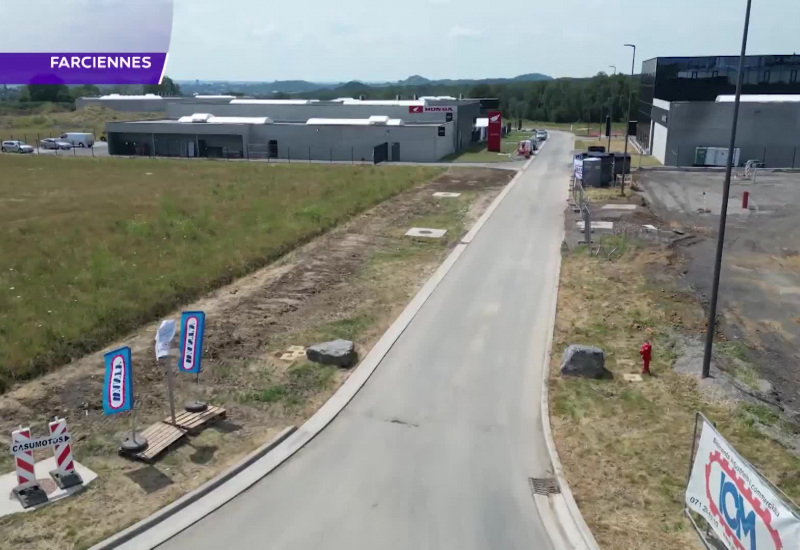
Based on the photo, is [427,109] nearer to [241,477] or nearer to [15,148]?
[15,148]

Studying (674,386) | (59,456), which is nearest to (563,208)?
(674,386)

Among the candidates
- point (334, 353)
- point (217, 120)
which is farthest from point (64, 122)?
point (334, 353)

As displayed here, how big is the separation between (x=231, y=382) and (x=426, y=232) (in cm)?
1561

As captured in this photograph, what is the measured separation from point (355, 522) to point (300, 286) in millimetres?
11913

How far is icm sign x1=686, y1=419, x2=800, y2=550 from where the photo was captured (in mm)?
7137

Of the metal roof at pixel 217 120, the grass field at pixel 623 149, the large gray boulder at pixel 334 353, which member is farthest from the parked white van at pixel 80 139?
the large gray boulder at pixel 334 353

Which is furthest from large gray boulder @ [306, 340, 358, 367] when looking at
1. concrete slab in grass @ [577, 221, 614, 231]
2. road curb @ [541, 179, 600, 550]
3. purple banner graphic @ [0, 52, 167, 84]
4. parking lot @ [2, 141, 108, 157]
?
parking lot @ [2, 141, 108, 157]

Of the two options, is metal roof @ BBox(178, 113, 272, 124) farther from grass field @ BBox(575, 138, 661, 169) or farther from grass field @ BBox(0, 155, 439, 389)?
grass field @ BBox(575, 138, 661, 169)

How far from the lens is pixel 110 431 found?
39.2ft

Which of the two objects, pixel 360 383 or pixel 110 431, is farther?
pixel 360 383

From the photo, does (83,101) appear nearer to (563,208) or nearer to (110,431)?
(563,208)

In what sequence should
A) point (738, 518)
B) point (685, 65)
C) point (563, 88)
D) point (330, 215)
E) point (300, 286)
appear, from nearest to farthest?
point (738, 518), point (300, 286), point (330, 215), point (685, 65), point (563, 88)

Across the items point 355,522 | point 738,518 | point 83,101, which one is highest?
point 83,101

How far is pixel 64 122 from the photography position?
91.2 m
